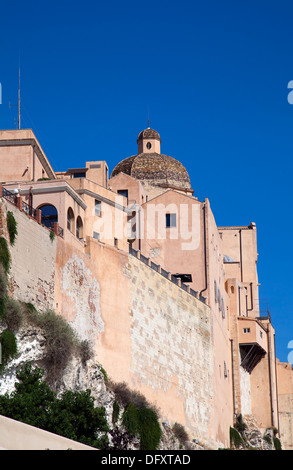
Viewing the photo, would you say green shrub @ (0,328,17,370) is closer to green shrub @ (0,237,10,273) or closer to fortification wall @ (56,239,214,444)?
green shrub @ (0,237,10,273)

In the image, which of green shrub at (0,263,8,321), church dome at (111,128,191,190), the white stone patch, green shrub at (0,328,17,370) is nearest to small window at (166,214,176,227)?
church dome at (111,128,191,190)

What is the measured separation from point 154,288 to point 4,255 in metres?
14.0

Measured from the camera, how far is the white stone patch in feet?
139

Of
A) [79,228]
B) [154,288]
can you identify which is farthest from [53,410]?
[154,288]

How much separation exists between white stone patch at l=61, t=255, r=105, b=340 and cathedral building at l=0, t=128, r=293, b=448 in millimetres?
52

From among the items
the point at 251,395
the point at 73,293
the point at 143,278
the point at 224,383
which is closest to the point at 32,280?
the point at 73,293

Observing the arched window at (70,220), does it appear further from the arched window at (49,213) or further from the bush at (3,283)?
the bush at (3,283)

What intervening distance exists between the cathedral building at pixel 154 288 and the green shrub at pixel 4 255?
0.69 metres

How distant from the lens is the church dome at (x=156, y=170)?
220 ft

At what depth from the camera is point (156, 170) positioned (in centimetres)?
6750

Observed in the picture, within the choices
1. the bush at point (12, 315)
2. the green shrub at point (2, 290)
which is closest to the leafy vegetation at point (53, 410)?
the bush at point (12, 315)

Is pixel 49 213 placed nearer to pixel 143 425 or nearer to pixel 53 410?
pixel 143 425

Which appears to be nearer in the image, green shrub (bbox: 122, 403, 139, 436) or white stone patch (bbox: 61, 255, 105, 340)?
white stone patch (bbox: 61, 255, 105, 340)
